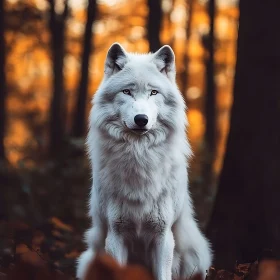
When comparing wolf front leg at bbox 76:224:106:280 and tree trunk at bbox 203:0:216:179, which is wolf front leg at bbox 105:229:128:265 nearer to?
wolf front leg at bbox 76:224:106:280

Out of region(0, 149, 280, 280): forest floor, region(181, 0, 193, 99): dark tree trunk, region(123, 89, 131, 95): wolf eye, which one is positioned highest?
region(181, 0, 193, 99): dark tree trunk

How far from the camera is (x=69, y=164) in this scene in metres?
10.8

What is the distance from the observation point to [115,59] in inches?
196

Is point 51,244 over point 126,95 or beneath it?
beneath

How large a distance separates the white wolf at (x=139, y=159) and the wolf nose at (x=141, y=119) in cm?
3

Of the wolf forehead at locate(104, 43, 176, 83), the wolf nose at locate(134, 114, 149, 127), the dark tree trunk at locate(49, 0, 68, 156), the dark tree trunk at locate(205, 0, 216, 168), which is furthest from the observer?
the dark tree trunk at locate(205, 0, 216, 168)

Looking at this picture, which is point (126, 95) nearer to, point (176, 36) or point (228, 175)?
point (228, 175)

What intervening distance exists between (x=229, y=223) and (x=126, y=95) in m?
2.08

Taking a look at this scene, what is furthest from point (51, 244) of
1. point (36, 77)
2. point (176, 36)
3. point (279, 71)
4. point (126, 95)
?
point (36, 77)

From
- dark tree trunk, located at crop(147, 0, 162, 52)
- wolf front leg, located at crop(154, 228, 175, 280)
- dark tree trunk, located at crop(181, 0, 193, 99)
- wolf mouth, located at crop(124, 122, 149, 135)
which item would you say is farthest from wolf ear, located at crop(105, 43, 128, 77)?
dark tree trunk, located at crop(181, 0, 193, 99)

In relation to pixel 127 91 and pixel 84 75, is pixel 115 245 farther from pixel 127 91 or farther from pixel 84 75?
pixel 84 75

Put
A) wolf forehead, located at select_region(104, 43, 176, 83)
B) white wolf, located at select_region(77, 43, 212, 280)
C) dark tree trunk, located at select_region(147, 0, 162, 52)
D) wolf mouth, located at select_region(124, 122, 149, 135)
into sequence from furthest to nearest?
dark tree trunk, located at select_region(147, 0, 162, 52) < wolf forehead, located at select_region(104, 43, 176, 83) < white wolf, located at select_region(77, 43, 212, 280) < wolf mouth, located at select_region(124, 122, 149, 135)

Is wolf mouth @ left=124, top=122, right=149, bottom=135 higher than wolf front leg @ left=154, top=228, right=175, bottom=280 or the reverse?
higher

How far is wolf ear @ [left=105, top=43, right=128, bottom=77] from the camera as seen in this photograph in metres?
4.89
